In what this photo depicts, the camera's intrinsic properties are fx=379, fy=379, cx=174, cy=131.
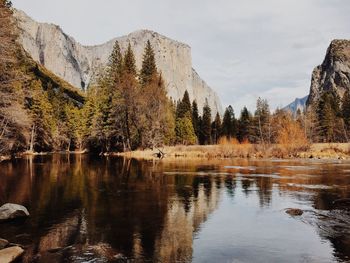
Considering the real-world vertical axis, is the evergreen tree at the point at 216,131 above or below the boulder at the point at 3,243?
above

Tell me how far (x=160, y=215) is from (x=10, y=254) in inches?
275

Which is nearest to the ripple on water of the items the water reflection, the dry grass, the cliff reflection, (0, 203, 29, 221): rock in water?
the water reflection

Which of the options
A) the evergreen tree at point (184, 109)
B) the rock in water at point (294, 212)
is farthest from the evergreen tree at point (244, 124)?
the rock in water at point (294, 212)

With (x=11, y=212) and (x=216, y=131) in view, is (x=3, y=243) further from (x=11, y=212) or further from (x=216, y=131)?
(x=216, y=131)

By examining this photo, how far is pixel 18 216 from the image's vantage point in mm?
15039

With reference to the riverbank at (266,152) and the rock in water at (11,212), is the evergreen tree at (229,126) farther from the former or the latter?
the rock in water at (11,212)

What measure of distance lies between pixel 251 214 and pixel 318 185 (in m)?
9.94

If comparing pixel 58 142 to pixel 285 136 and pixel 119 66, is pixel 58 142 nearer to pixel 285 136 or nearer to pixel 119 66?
pixel 119 66

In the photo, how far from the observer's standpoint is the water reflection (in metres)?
11.2

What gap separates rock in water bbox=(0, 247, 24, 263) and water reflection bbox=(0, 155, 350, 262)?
0.26 m

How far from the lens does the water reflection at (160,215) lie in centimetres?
1116

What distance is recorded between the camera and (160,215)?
1605cm

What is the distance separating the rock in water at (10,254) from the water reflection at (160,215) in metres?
0.26

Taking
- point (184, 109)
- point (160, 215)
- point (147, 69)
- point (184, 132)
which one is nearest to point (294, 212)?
point (160, 215)
